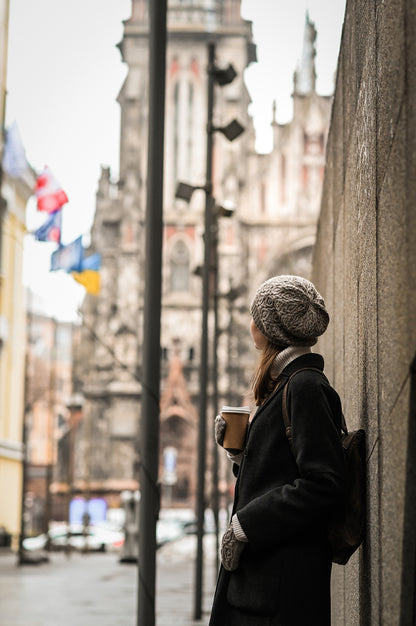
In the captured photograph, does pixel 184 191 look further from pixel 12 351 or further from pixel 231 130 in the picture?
pixel 12 351

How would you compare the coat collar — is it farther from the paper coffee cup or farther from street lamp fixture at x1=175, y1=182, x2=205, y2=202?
street lamp fixture at x1=175, y1=182, x2=205, y2=202

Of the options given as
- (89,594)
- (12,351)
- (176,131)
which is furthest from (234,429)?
(176,131)

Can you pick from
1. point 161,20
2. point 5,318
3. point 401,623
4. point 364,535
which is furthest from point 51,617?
point 5,318

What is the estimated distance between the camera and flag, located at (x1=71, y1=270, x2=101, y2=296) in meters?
22.7

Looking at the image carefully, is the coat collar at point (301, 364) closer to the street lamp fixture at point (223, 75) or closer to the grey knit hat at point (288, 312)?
the grey knit hat at point (288, 312)

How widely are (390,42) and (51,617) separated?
408 inches

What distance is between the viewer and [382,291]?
3.14 metres

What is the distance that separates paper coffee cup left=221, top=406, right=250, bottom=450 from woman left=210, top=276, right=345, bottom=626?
0.34ft

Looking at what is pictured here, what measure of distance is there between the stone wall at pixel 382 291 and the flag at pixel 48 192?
46.2 ft

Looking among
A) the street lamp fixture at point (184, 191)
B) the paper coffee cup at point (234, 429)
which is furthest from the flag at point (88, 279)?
the paper coffee cup at point (234, 429)

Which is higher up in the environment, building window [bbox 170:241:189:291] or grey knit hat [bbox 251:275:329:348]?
building window [bbox 170:241:189:291]

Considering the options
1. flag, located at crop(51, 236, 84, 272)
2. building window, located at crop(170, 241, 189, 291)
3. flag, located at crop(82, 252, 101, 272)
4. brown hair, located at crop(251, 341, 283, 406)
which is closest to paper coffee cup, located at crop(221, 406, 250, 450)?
brown hair, located at crop(251, 341, 283, 406)

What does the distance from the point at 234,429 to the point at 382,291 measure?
677mm

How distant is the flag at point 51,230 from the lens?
19.6 m
